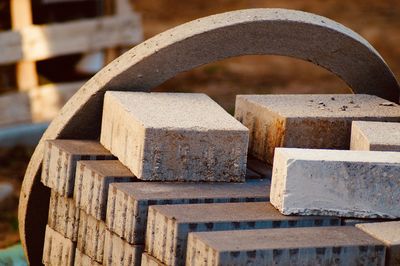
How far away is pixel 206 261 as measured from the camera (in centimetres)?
342

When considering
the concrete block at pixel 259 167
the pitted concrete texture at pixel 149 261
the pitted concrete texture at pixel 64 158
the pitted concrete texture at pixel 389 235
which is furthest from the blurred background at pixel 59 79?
the pitted concrete texture at pixel 389 235

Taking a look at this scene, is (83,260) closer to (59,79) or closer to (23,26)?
(23,26)

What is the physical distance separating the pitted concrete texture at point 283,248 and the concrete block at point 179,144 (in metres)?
0.57

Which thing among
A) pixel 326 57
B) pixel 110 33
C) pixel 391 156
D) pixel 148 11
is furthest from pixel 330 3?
pixel 391 156

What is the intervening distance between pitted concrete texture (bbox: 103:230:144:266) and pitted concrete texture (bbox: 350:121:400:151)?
3.09ft

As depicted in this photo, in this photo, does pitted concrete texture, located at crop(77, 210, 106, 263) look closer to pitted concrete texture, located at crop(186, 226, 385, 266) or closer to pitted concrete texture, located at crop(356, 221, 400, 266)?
pitted concrete texture, located at crop(186, 226, 385, 266)

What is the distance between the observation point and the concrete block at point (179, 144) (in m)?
4.06

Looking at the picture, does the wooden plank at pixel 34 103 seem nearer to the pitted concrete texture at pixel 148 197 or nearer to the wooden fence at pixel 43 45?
the wooden fence at pixel 43 45

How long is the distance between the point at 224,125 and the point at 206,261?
0.86 meters

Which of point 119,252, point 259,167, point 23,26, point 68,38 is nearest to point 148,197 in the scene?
point 119,252

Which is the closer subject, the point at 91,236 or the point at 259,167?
the point at 91,236

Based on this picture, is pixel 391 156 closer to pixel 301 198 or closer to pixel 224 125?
pixel 301 198

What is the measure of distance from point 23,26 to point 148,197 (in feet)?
15.4

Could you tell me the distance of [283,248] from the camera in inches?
136
